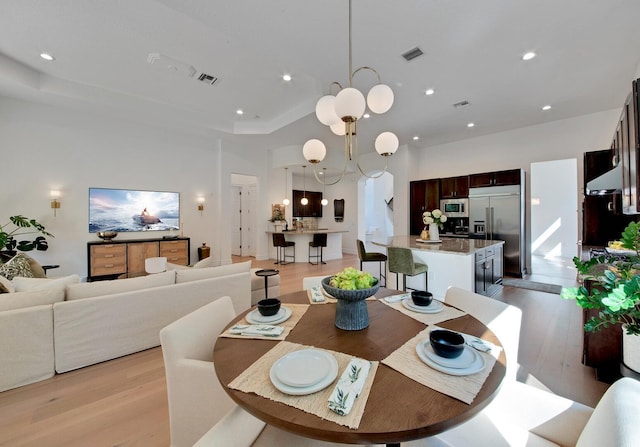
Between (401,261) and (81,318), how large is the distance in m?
3.39

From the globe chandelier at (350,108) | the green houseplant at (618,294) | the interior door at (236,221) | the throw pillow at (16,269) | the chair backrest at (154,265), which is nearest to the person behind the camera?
the green houseplant at (618,294)

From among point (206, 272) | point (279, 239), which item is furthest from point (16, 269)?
point (279, 239)

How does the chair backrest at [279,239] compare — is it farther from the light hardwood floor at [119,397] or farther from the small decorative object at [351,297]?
the small decorative object at [351,297]

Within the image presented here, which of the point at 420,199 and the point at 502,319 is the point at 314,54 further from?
the point at 420,199

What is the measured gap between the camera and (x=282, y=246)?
687 cm

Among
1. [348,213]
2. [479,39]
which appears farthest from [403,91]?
[348,213]

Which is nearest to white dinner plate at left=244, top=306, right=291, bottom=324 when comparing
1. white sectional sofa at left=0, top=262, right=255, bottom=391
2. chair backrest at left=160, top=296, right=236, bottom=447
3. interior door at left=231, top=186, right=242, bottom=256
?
chair backrest at left=160, top=296, right=236, bottom=447

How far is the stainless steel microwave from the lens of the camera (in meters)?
5.83

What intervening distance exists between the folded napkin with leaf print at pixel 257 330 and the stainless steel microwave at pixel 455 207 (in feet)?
19.3

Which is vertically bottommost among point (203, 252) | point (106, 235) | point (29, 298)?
point (203, 252)

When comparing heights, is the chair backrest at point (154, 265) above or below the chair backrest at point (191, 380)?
above

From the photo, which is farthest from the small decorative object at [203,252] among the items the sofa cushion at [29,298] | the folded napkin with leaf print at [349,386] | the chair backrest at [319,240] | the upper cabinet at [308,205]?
the folded napkin with leaf print at [349,386]

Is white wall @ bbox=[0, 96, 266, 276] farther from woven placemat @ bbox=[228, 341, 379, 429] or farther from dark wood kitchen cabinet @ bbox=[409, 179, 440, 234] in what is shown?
woven placemat @ bbox=[228, 341, 379, 429]

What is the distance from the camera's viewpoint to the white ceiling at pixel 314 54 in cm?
243
